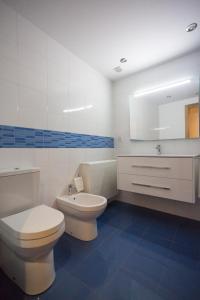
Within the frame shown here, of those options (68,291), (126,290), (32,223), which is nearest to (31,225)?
(32,223)

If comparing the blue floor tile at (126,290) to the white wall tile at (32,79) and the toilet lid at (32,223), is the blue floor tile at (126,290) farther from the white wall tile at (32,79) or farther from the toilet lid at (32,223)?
the white wall tile at (32,79)

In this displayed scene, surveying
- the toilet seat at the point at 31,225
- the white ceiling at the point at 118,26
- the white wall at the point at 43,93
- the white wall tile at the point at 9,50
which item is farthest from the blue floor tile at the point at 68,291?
the white ceiling at the point at 118,26

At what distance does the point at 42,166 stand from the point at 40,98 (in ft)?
2.32

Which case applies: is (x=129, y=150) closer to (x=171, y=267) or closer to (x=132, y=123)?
(x=132, y=123)

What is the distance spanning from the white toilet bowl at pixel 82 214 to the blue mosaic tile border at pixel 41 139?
0.63m

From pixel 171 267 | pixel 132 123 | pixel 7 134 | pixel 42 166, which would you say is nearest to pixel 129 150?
pixel 132 123

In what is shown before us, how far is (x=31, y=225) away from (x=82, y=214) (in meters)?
0.57

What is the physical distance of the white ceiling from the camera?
1.33 metres

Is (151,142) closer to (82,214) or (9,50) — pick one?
(82,214)

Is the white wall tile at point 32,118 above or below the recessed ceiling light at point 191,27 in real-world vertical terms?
below

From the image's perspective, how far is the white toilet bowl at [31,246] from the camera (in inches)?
36.1

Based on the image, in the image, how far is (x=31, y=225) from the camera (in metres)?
0.99

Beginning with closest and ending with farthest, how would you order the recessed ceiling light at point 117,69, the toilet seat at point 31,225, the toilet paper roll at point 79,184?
1. the toilet seat at point 31,225
2. the toilet paper roll at point 79,184
3. the recessed ceiling light at point 117,69

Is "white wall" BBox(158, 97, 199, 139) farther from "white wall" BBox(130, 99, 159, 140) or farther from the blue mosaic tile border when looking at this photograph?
the blue mosaic tile border
